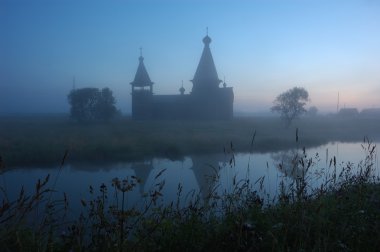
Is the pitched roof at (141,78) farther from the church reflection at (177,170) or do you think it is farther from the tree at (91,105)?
the church reflection at (177,170)

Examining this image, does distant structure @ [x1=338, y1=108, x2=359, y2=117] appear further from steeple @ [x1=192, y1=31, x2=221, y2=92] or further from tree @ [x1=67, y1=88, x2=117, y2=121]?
tree @ [x1=67, y1=88, x2=117, y2=121]

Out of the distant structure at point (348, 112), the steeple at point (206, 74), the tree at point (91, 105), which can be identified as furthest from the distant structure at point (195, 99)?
the distant structure at point (348, 112)

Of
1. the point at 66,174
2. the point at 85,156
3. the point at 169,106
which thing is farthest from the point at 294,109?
the point at 66,174

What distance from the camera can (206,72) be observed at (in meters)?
41.1

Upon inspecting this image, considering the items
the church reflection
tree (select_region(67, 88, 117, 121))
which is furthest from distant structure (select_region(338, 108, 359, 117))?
the church reflection

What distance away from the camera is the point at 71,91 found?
43.9m

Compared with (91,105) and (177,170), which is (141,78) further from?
(177,170)

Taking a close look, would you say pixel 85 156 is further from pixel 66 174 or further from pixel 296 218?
pixel 296 218

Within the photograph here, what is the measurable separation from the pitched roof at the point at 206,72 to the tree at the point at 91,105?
11.7 meters

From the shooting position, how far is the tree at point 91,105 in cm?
4206

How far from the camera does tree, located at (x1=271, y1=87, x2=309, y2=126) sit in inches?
1638

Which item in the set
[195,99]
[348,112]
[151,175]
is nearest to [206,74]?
[195,99]

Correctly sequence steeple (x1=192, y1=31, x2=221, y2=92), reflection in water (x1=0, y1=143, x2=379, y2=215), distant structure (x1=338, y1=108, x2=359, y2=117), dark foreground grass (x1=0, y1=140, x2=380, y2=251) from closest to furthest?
1. dark foreground grass (x1=0, y1=140, x2=380, y2=251)
2. reflection in water (x1=0, y1=143, x2=379, y2=215)
3. steeple (x1=192, y1=31, x2=221, y2=92)
4. distant structure (x1=338, y1=108, x2=359, y2=117)

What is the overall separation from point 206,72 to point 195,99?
3.60 m
